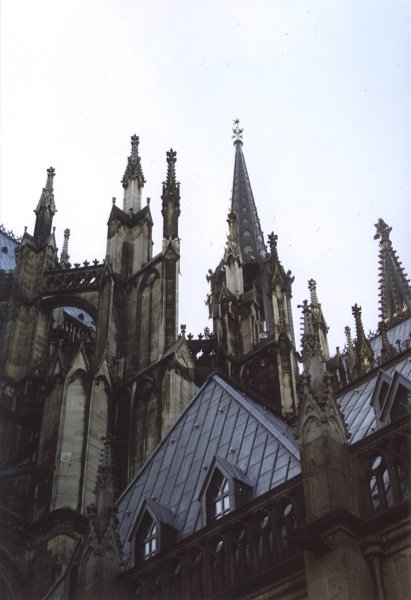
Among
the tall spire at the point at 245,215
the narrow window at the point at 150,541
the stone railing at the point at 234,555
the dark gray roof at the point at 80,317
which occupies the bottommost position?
the stone railing at the point at 234,555

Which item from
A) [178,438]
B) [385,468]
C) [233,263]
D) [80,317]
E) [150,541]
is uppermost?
[233,263]

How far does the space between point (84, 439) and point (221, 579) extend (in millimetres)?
11445

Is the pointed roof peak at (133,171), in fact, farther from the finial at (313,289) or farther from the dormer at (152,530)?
the dormer at (152,530)

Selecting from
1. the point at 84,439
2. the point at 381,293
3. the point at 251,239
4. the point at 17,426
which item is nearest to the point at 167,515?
the point at 84,439

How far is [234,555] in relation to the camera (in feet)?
49.0

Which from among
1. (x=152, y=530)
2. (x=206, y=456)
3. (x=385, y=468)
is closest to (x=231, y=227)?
(x=206, y=456)

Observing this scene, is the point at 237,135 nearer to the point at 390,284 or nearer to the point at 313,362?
the point at 390,284

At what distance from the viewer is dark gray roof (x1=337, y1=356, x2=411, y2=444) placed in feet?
59.3

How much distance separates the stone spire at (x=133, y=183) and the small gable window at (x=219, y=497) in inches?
776

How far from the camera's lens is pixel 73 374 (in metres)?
27.3

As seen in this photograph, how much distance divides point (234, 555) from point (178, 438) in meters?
6.43

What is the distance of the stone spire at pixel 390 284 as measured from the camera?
57600 mm

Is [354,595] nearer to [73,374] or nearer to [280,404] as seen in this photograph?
[73,374]

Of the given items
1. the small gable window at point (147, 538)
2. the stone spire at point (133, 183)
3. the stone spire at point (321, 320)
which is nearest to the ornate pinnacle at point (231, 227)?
the stone spire at point (321, 320)
